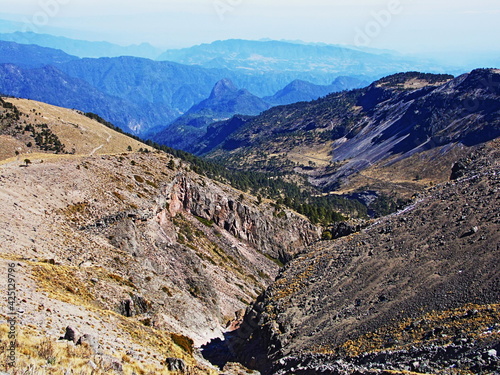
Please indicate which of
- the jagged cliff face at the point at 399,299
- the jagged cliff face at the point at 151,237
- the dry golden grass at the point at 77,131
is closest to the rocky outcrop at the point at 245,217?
the jagged cliff face at the point at 151,237

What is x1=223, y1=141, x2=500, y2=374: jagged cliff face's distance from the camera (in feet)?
85.3

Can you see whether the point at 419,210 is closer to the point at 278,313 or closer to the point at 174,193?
the point at 278,313

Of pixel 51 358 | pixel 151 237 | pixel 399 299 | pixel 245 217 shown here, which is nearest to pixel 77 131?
pixel 245 217

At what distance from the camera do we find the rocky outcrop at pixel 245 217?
298ft

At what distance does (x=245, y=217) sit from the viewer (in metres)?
103

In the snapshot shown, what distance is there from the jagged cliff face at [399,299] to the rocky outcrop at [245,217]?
4248 cm

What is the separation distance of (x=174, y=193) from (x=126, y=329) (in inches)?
2160

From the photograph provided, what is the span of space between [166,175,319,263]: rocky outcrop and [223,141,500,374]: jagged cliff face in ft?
139

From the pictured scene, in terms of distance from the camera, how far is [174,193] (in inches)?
3381

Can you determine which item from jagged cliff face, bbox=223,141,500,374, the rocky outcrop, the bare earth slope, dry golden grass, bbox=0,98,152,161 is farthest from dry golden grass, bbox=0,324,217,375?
dry golden grass, bbox=0,98,152,161

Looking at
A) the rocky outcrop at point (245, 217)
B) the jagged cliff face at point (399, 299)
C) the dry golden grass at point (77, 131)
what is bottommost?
the jagged cliff face at point (399, 299)

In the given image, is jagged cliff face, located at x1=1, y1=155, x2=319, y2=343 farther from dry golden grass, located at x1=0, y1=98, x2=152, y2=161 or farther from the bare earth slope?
dry golden grass, located at x1=0, y1=98, x2=152, y2=161

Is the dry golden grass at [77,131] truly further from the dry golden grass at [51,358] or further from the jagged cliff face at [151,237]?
the dry golden grass at [51,358]

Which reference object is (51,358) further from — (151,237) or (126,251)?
(151,237)
